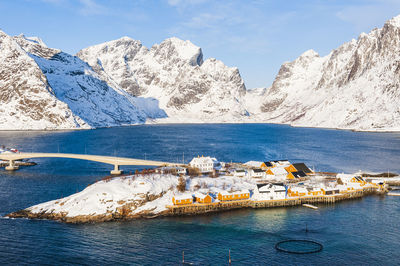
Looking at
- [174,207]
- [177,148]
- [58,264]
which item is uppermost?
[177,148]

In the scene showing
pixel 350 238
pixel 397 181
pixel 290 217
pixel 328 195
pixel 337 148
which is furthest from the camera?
pixel 337 148

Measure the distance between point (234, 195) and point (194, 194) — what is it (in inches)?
336

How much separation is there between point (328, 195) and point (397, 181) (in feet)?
95.6

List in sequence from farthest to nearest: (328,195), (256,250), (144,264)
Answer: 1. (328,195)
2. (256,250)
3. (144,264)

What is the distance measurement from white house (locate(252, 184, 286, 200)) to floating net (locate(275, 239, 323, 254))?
22.8 metres

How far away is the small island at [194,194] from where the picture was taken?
74.9 metres

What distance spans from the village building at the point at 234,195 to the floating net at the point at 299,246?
73.4 feet

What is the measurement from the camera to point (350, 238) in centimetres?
6306

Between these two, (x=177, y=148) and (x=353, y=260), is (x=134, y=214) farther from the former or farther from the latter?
(x=177, y=148)

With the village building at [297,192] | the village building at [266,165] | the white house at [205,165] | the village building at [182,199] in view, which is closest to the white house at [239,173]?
the white house at [205,165]

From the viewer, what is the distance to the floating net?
5744 cm

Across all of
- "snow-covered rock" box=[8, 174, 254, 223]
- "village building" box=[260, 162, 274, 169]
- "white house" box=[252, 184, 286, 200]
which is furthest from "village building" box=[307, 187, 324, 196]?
"village building" box=[260, 162, 274, 169]

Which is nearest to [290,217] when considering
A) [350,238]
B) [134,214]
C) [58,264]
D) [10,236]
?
[350,238]

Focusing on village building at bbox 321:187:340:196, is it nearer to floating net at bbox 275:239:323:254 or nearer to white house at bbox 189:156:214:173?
floating net at bbox 275:239:323:254
